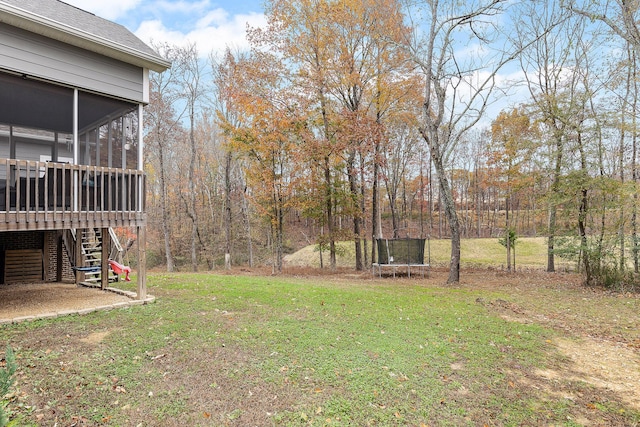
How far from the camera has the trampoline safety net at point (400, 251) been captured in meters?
11.7

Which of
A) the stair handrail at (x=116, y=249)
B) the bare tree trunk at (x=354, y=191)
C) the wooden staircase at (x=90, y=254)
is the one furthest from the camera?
the bare tree trunk at (x=354, y=191)

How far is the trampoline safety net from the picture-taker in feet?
38.4

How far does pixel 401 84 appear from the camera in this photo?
13.8 metres

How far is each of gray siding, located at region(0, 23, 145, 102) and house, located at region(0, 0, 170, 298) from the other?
0.04 feet

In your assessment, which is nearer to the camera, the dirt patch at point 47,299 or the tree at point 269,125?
the dirt patch at point 47,299

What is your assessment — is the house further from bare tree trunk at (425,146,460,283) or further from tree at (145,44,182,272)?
tree at (145,44,182,272)

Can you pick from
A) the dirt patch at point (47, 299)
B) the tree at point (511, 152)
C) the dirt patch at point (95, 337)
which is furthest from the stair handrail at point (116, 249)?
the tree at point (511, 152)

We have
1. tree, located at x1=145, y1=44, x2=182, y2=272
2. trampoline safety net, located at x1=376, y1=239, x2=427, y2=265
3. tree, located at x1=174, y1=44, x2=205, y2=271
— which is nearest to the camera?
trampoline safety net, located at x1=376, y1=239, x2=427, y2=265

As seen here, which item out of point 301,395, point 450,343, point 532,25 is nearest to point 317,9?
point 532,25

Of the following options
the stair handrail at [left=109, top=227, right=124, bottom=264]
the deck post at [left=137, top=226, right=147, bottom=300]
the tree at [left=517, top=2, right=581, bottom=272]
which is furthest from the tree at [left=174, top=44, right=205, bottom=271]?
the tree at [left=517, top=2, right=581, bottom=272]

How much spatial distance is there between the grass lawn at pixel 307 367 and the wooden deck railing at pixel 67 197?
145 centimetres

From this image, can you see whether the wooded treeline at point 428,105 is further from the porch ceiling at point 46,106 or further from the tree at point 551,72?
the porch ceiling at point 46,106

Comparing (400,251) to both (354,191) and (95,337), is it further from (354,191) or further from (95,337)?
(95,337)

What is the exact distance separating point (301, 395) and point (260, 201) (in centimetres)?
1150
